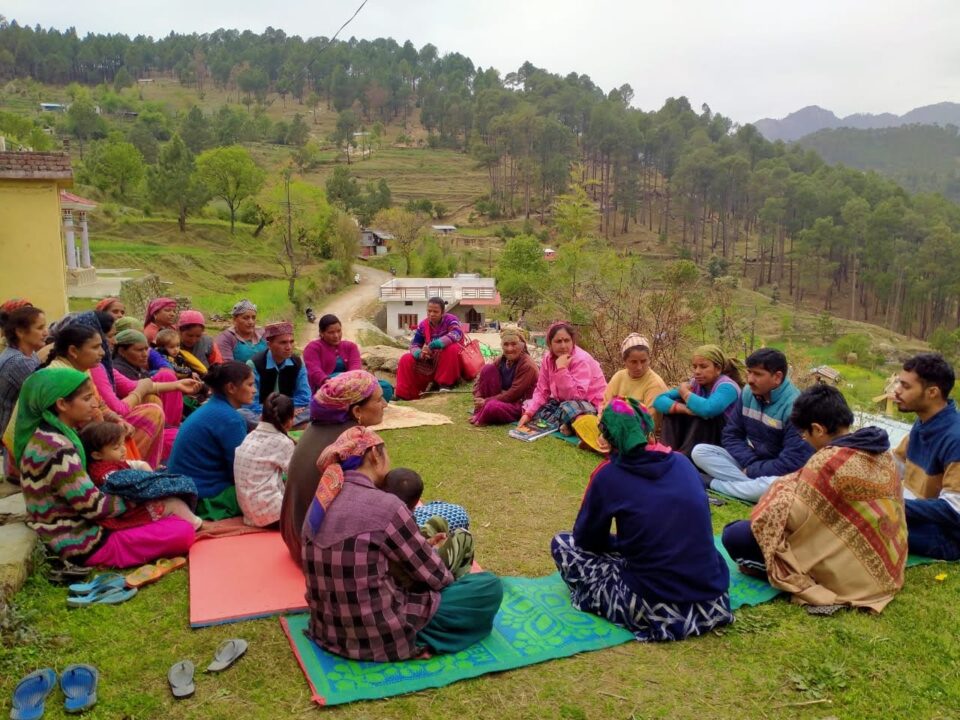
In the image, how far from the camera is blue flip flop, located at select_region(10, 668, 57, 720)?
8.46 feet

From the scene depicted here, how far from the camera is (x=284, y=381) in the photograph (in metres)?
6.48

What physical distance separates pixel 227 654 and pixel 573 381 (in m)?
4.26

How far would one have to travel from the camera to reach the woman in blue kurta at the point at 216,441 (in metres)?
4.26

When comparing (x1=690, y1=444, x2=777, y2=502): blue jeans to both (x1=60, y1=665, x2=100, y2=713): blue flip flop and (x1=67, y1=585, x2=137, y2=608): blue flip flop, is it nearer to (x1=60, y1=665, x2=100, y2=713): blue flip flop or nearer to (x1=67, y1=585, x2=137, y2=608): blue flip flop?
(x1=67, y1=585, x2=137, y2=608): blue flip flop

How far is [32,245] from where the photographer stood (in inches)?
453

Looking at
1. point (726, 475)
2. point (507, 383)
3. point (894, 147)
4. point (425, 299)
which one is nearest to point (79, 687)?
point (726, 475)

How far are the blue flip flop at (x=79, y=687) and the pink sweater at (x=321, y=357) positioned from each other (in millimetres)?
4495

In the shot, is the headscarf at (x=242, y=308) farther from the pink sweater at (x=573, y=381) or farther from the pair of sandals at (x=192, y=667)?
the pair of sandals at (x=192, y=667)

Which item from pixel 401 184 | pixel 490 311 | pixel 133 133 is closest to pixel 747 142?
pixel 401 184

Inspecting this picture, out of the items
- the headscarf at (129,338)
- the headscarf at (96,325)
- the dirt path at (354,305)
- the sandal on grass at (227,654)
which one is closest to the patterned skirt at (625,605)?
the sandal on grass at (227,654)

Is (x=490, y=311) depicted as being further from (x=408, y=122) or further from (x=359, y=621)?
(x=408, y=122)

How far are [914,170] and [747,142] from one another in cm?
6288

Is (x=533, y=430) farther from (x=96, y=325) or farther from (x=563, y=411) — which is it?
(x=96, y=325)

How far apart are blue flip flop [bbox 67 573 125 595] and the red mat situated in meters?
0.35
